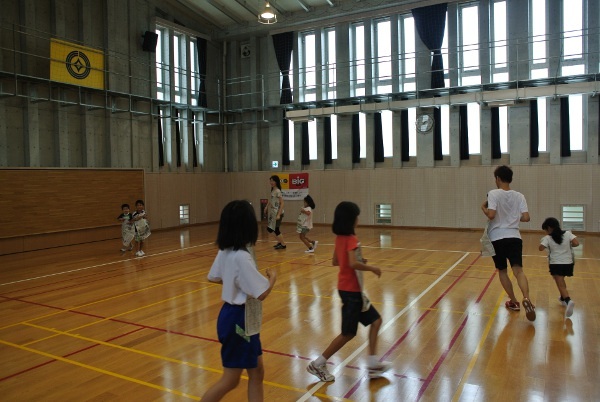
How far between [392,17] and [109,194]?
1165 centimetres

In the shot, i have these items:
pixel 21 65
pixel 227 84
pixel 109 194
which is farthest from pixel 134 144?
pixel 227 84

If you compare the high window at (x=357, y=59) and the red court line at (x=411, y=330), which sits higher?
the high window at (x=357, y=59)

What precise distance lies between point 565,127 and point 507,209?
1100cm

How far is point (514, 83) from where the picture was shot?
14.6m

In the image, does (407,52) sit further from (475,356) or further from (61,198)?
(475,356)

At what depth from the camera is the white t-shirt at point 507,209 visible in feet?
16.9

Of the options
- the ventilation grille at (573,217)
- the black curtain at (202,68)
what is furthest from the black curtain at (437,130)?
the black curtain at (202,68)

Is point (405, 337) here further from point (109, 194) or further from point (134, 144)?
point (134, 144)

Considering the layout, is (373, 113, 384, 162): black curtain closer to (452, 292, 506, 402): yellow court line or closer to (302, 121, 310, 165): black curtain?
(302, 121, 310, 165): black curtain

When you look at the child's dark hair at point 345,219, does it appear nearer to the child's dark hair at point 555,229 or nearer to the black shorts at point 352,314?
the black shorts at point 352,314

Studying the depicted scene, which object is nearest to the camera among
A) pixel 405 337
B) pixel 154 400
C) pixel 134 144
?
pixel 154 400

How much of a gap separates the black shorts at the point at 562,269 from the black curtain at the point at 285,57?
13954 millimetres

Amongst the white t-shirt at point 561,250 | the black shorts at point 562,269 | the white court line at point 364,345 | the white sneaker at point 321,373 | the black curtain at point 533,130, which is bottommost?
the white court line at point 364,345

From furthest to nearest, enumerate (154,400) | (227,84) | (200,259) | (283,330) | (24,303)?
(227,84), (200,259), (24,303), (283,330), (154,400)
